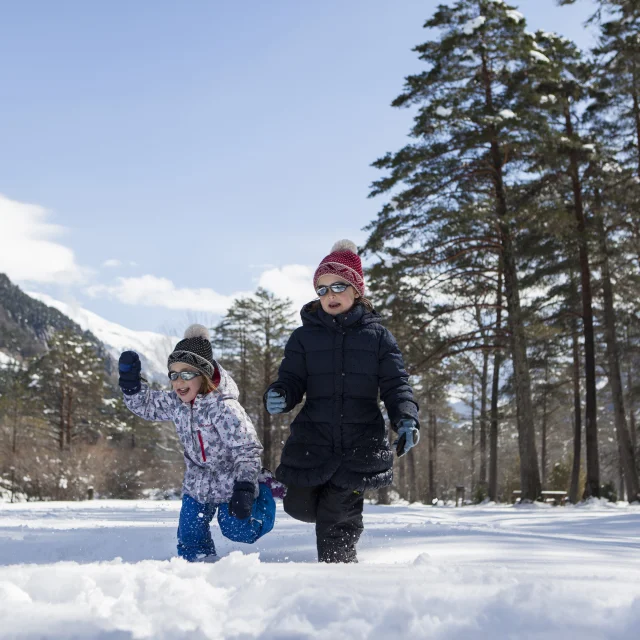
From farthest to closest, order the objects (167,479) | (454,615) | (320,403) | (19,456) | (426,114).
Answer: (167,479) < (19,456) < (426,114) < (320,403) < (454,615)

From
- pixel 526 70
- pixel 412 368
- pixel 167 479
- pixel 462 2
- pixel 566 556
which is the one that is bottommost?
pixel 167 479

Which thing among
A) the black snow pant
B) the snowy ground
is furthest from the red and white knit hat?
the snowy ground

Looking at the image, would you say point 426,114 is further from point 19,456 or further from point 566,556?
point 19,456

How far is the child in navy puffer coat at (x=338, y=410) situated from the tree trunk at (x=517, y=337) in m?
9.95

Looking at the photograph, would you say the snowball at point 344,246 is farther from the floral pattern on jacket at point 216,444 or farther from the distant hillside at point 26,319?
the distant hillside at point 26,319

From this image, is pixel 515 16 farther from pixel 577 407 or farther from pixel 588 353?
pixel 577 407

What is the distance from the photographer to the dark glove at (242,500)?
138 inches

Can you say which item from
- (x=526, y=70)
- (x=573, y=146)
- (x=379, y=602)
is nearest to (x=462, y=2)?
(x=526, y=70)

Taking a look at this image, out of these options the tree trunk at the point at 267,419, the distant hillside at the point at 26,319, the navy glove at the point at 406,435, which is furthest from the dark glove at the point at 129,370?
the distant hillside at the point at 26,319

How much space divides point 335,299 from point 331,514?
1187 mm

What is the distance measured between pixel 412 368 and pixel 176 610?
40.7 ft

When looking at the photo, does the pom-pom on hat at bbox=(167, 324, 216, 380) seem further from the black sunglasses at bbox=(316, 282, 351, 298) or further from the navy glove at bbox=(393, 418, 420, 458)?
the navy glove at bbox=(393, 418, 420, 458)

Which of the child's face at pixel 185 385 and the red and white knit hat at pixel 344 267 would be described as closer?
the red and white knit hat at pixel 344 267

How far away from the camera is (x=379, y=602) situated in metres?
1.62
